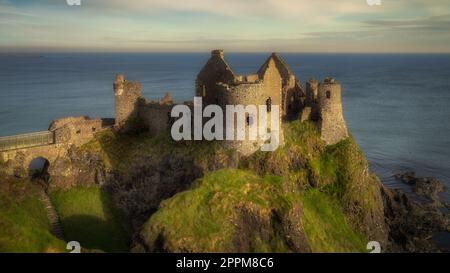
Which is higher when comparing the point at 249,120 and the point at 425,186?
the point at 249,120

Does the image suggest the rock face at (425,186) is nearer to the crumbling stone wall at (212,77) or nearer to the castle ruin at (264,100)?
the castle ruin at (264,100)

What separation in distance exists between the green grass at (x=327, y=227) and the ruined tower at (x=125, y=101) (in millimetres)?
16751

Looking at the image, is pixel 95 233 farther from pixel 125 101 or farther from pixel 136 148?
pixel 125 101

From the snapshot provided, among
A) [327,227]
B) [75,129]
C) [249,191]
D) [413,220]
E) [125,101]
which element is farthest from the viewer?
[413,220]

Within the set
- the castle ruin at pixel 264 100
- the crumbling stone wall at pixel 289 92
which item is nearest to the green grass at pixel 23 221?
the castle ruin at pixel 264 100

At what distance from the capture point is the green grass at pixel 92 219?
119ft

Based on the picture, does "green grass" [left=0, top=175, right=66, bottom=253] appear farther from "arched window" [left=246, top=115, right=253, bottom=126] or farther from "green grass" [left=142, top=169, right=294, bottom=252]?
"arched window" [left=246, top=115, right=253, bottom=126]

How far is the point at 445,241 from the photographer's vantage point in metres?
46.7

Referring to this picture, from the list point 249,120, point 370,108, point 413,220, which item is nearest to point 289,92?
point 249,120

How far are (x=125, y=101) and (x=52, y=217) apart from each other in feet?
38.9

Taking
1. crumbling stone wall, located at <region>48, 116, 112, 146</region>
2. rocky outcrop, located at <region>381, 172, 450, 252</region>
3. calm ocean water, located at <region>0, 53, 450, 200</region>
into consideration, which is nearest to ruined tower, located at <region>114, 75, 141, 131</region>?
crumbling stone wall, located at <region>48, 116, 112, 146</region>

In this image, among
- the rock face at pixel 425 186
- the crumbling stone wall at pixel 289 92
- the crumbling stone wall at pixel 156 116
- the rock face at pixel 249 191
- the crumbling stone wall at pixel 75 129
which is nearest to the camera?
the rock face at pixel 249 191

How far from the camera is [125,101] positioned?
4378cm
